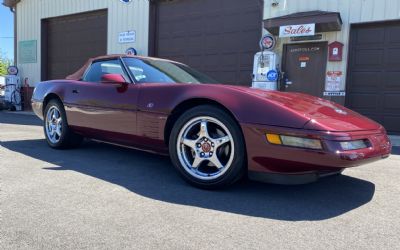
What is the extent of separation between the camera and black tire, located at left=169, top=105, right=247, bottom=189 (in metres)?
2.84

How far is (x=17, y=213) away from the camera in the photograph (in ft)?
7.97

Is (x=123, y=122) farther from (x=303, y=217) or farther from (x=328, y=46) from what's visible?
(x=328, y=46)

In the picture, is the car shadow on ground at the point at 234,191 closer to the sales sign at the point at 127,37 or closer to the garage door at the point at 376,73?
the garage door at the point at 376,73

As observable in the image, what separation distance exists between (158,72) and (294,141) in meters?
1.70

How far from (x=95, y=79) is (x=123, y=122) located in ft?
3.10

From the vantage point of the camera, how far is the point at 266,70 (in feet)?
29.5

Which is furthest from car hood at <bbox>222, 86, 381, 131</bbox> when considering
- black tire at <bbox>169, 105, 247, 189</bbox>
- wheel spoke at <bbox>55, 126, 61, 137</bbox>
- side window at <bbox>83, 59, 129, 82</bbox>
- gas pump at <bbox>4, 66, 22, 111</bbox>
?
gas pump at <bbox>4, 66, 22, 111</bbox>

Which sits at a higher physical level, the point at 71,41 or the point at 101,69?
the point at 71,41

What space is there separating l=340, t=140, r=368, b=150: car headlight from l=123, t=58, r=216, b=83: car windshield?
67.9 inches

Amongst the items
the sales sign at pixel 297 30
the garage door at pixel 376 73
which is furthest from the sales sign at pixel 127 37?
the garage door at pixel 376 73

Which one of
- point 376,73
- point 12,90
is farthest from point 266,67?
point 12,90

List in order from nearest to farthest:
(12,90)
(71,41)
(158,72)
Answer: (158,72) < (71,41) < (12,90)

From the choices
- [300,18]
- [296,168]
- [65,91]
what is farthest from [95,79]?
[300,18]

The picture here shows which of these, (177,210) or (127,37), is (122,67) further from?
(127,37)
